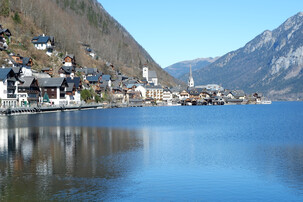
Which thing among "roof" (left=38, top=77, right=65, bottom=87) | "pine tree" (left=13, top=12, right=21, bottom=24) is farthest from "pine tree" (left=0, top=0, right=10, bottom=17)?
"roof" (left=38, top=77, right=65, bottom=87)

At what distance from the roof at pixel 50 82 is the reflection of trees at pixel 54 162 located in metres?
78.4

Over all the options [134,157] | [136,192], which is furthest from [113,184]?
[134,157]

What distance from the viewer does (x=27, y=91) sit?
361 ft

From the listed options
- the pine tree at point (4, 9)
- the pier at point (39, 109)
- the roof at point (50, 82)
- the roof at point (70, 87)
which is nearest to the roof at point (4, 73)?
the pier at point (39, 109)

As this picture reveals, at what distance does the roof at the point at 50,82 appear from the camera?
405ft

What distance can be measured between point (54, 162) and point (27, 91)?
84.9 meters

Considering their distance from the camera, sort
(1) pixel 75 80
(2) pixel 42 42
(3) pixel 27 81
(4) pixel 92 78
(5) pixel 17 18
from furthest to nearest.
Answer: (4) pixel 92 78, (5) pixel 17 18, (2) pixel 42 42, (1) pixel 75 80, (3) pixel 27 81

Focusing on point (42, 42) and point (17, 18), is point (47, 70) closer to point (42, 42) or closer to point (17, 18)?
point (42, 42)

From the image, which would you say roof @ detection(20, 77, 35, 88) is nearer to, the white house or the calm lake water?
the white house

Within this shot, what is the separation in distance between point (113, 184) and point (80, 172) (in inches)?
151

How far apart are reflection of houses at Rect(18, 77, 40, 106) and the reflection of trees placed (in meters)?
64.9

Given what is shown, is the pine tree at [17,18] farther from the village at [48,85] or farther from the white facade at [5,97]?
the white facade at [5,97]

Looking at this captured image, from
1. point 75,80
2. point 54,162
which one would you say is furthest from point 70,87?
point 54,162

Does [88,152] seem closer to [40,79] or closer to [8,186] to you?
[8,186]
